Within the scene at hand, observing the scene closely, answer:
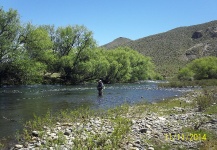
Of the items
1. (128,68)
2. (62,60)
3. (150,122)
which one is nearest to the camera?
(150,122)

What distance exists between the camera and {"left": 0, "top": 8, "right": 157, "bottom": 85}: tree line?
4972 cm

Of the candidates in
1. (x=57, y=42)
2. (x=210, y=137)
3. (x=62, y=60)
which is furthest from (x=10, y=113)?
(x=57, y=42)

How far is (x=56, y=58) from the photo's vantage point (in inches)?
2606

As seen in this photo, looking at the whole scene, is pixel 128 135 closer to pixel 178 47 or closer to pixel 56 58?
pixel 56 58

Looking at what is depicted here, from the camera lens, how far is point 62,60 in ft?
214

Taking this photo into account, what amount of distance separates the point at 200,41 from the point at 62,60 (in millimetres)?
153624

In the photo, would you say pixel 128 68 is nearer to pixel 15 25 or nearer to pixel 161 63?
pixel 15 25

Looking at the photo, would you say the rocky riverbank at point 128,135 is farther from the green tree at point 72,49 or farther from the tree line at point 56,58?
the green tree at point 72,49

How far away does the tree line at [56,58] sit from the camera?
1957 inches
